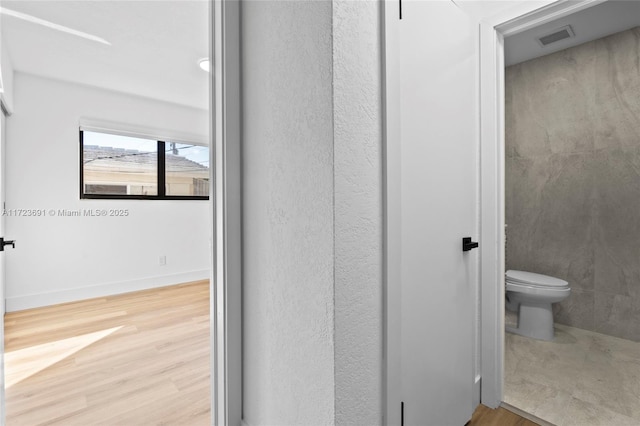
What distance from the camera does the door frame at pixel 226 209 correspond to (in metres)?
1.29

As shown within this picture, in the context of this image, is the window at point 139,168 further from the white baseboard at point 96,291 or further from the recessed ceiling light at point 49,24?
the recessed ceiling light at point 49,24

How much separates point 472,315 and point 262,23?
5.37 feet

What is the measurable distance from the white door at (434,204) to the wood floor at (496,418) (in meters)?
0.08

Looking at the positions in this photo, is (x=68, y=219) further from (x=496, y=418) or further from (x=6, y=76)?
(x=496, y=418)

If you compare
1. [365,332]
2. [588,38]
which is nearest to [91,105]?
[365,332]

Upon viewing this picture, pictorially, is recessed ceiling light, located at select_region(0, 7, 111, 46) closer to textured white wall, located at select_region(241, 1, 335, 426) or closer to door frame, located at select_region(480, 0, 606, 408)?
textured white wall, located at select_region(241, 1, 335, 426)

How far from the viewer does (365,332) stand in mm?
1006

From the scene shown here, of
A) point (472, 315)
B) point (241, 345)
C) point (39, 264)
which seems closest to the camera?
point (241, 345)

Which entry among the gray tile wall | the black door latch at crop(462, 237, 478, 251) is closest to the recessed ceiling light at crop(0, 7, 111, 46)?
the black door latch at crop(462, 237, 478, 251)

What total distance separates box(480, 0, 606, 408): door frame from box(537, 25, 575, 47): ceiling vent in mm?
1249

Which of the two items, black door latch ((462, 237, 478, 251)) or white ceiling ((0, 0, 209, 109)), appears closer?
black door latch ((462, 237, 478, 251))

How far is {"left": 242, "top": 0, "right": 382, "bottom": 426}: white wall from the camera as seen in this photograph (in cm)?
93

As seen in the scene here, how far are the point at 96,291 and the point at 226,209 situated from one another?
350 centimetres

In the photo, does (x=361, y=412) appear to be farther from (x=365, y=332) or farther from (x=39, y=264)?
(x=39, y=264)
